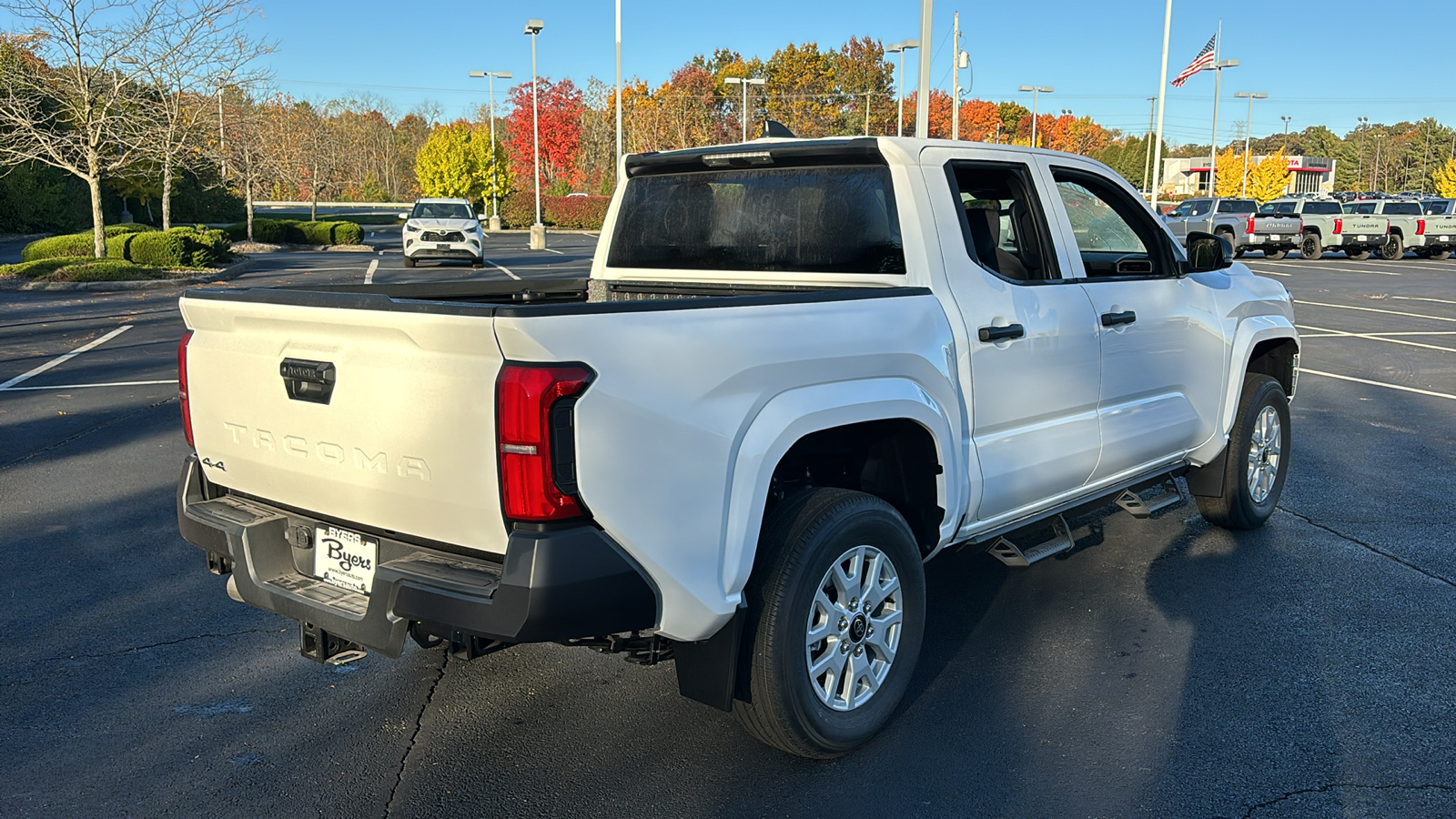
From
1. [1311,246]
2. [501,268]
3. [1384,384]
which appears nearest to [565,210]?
[501,268]

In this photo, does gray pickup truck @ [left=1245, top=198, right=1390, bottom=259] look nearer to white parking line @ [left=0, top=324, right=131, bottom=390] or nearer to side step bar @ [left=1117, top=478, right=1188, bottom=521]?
white parking line @ [left=0, top=324, right=131, bottom=390]

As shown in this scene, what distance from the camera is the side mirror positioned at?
5254mm

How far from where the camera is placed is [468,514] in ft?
9.48

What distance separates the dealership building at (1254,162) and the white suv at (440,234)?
97078 mm

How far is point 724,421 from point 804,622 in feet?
2.28

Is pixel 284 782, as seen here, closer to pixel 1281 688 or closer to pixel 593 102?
pixel 1281 688

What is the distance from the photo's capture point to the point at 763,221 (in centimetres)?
453

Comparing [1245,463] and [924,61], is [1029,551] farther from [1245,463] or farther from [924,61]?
[924,61]

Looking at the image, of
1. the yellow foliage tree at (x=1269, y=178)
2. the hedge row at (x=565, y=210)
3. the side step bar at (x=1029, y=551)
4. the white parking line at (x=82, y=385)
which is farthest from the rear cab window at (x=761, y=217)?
the yellow foliage tree at (x=1269, y=178)

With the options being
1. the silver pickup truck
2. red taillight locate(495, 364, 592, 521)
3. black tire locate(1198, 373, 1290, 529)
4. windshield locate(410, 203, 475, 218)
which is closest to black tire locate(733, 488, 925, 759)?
red taillight locate(495, 364, 592, 521)

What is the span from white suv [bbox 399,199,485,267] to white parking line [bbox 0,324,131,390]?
39.6 ft

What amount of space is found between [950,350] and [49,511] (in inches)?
208

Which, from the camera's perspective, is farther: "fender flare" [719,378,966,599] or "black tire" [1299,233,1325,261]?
"black tire" [1299,233,1325,261]

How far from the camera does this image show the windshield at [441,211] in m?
28.3
